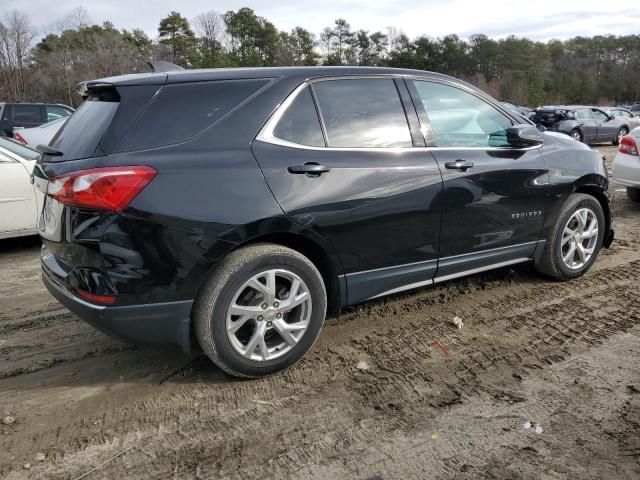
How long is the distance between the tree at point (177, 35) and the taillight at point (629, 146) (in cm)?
5558

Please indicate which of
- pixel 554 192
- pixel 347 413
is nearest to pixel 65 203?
pixel 347 413

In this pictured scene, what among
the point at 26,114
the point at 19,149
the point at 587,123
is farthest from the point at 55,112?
the point at 587,123

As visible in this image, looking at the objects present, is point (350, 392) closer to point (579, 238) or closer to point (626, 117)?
point (579, 238)

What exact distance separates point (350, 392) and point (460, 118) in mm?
2176

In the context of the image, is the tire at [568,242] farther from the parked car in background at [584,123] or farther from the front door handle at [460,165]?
the parked car in background at [584,123]

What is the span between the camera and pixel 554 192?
419 cm

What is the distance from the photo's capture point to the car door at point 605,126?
2006 cm

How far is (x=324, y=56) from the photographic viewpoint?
73.4 m

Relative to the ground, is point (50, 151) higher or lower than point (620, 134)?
higher

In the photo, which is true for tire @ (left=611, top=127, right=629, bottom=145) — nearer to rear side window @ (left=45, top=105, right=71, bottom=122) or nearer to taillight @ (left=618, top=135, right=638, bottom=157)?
taillight @ (left=618, top=135, right=638, bottom=157)

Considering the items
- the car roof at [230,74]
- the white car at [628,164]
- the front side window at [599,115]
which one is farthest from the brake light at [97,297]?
the front side window at [599,115]

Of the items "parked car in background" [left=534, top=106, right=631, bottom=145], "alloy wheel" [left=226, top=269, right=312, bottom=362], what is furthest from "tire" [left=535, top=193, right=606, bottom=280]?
"parked car in background" [left=534, top=106, right=631, bottom=145]

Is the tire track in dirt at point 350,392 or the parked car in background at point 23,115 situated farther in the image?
the parked car in background at point 23,115

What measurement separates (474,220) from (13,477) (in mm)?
3085
